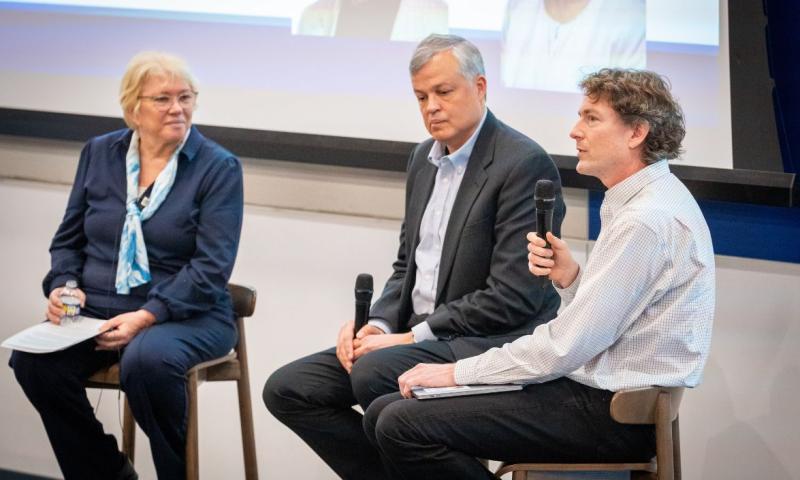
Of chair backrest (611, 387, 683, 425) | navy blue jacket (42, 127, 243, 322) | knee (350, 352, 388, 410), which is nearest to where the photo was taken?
chair backrest (611, 387, 683, 425)

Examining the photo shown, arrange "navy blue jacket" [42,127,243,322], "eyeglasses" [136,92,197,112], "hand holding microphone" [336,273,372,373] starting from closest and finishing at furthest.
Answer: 1. "hand holding microphone" [336,273,372,373]
2. "navy blue jacket" [42,127,243,322]
3. "eyeglasses" [136,92,197,112]

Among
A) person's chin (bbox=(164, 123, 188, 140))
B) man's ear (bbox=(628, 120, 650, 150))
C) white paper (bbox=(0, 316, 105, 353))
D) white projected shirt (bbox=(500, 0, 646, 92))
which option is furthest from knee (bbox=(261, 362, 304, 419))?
white projected shirt (bbox=(500, 0, 646, 92))

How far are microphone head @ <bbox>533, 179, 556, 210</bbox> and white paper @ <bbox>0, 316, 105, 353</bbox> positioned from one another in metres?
1.41

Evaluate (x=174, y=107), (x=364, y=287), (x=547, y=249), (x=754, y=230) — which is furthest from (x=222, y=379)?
(x=754, y=230)

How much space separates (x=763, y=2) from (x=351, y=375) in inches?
64.7

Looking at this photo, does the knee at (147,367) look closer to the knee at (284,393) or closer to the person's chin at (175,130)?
the knee at (284,393)

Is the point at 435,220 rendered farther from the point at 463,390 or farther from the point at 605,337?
the point at 605,337

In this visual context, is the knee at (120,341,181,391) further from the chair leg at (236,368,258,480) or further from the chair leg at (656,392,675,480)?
the chair leg at (656,392,675,480)

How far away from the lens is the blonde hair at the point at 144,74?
10.8ft

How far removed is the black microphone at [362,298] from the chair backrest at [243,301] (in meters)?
0.57

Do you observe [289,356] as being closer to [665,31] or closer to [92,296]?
[92,296]

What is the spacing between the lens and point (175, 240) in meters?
3.22

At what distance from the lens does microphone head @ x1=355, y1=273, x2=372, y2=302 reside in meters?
2.75

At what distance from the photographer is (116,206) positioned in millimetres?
3283
